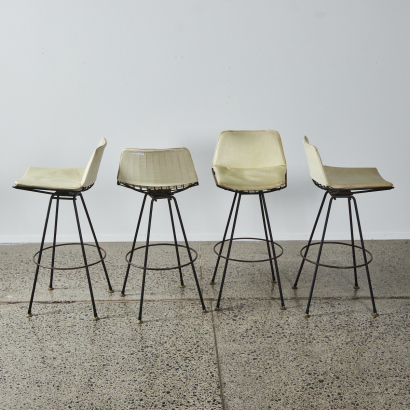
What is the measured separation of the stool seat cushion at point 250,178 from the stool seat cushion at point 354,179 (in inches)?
12.8

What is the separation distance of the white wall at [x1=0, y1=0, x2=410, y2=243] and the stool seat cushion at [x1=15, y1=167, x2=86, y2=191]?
1016 millimetres

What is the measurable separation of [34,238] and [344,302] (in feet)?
9.08

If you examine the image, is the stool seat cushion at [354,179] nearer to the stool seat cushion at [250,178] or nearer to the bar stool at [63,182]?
the stool seat cushion at [250,178]

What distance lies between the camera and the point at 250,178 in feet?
10.4

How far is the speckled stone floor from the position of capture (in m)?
2.29

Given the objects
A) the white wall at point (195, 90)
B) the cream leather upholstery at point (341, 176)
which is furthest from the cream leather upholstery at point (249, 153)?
the white wall at point (195, 90)

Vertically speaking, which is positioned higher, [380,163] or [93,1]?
[93,1]

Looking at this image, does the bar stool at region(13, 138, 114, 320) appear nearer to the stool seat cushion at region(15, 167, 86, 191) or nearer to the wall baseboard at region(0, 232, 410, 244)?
the stool seat cushion at region(15, 167, 86, 191)

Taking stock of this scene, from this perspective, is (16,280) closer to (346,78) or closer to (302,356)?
(302,356)

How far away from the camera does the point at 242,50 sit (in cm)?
404

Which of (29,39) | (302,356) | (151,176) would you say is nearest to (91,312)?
(151,176)

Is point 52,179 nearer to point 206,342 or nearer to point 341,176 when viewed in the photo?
point 206,342

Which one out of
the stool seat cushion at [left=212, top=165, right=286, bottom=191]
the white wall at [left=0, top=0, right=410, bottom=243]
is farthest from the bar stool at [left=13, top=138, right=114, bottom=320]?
the white wall at [left=0, top=0, right=410, bottom=243]

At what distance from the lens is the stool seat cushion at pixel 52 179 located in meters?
2.81
